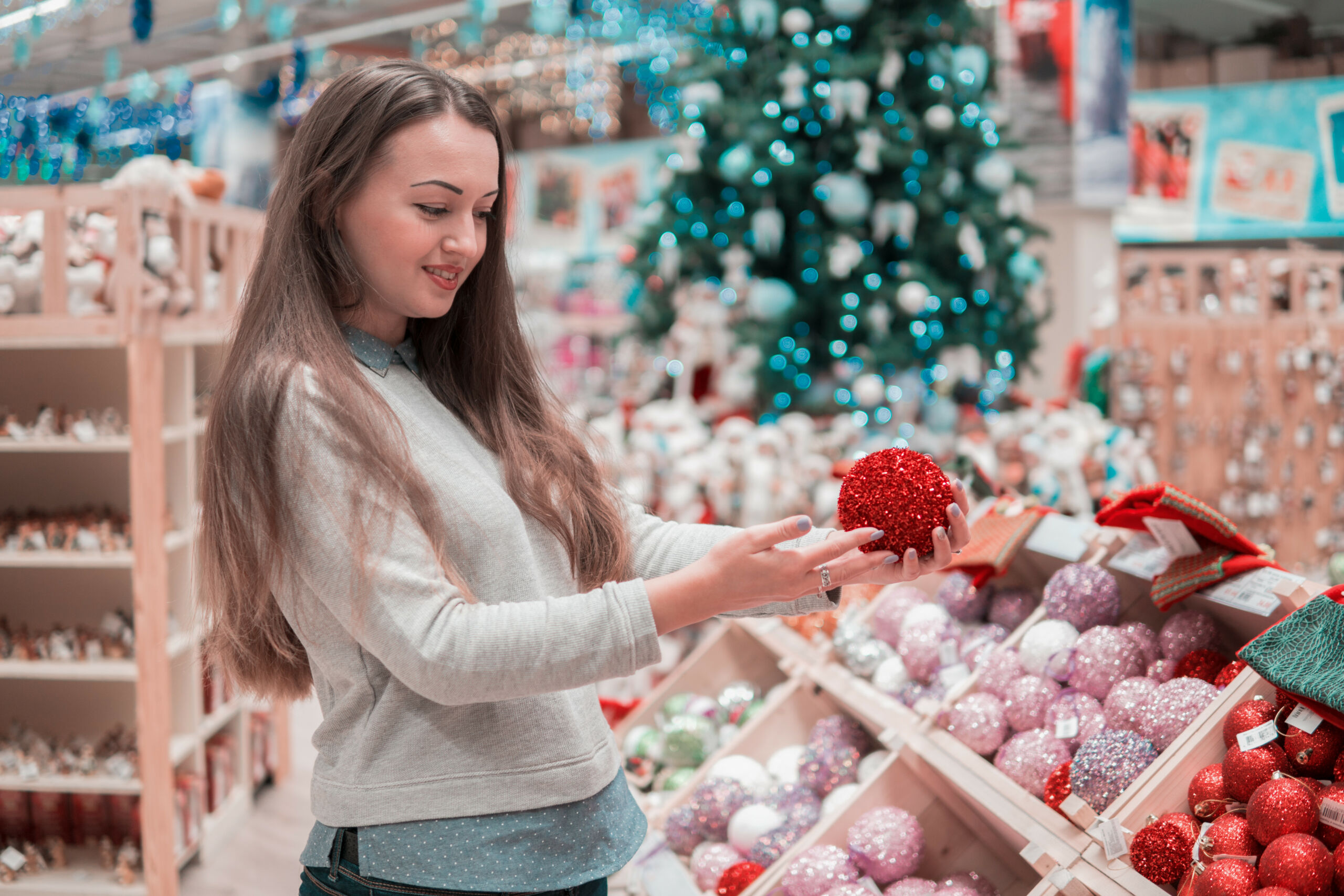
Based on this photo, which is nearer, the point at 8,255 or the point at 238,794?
the point at 8,255

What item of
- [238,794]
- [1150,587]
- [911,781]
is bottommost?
[238,794]

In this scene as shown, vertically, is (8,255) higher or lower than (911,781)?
higher

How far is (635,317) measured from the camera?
15.2 ft

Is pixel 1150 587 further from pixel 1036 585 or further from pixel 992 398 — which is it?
pixel 992 398

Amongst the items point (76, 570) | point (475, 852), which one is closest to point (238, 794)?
point (76, 570)

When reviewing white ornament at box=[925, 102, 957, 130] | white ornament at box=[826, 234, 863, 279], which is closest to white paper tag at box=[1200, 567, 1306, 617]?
white ornament at box=[826, 234, 863, 279]

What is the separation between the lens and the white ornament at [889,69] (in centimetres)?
396

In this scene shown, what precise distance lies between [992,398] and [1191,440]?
1.10 metres

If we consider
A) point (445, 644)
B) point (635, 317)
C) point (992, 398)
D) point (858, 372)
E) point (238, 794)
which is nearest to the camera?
point (445, 644)

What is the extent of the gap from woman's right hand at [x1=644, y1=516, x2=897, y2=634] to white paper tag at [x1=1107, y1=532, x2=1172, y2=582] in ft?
2.65

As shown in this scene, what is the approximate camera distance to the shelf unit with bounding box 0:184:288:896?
2840 mm

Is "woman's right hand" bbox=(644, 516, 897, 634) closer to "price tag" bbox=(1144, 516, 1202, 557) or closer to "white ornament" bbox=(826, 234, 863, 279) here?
"price tag" bbox=(1144, 516, 1202, 557)

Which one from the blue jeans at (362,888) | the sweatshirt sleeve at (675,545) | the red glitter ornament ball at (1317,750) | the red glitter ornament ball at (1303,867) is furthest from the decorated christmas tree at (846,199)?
the blue jeans at (362,888)

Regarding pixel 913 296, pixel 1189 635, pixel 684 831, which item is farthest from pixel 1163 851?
pixel 913 296
